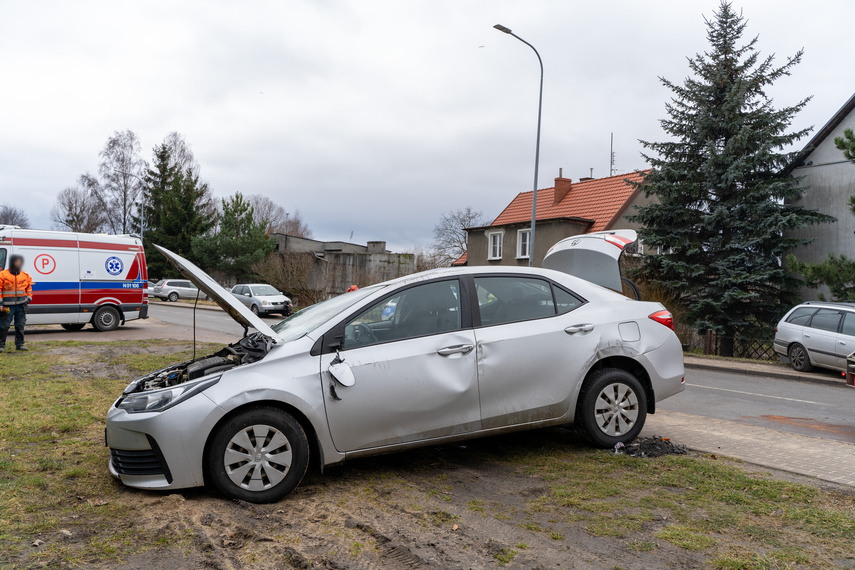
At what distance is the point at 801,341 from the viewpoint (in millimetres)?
14320

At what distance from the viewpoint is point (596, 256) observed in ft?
22.1

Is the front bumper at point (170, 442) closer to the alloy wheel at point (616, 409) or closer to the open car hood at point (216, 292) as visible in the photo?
the open car hood at point (216, 292)

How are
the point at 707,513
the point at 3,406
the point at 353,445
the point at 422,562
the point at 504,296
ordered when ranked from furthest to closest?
1. the point at 3,406
2. the point at 504,296
3. the point at 353,445
4. the point at 707,513
5. the point at 422,562

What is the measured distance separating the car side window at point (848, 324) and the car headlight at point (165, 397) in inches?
529

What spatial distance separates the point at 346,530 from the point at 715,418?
5800mm

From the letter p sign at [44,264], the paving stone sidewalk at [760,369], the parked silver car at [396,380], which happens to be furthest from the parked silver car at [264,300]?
the parked silver car at [396,380]

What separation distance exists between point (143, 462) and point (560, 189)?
33.6 metres

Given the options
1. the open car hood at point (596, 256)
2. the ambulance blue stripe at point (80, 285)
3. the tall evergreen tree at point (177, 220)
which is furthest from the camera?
the tall evergreen tree at point (177, 220)

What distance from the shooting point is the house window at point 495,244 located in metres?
35.6

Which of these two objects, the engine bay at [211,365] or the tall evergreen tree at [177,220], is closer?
the engine bay at [211,365]

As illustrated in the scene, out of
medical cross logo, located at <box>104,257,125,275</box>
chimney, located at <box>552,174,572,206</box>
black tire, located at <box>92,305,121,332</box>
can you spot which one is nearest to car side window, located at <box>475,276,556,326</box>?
medical cross logo, located at <box>104,257,125,275</box>

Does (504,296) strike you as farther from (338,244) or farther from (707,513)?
(338,244)

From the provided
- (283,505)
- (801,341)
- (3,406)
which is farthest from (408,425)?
(801,341)

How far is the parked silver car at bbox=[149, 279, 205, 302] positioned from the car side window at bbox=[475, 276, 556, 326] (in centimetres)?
4381
